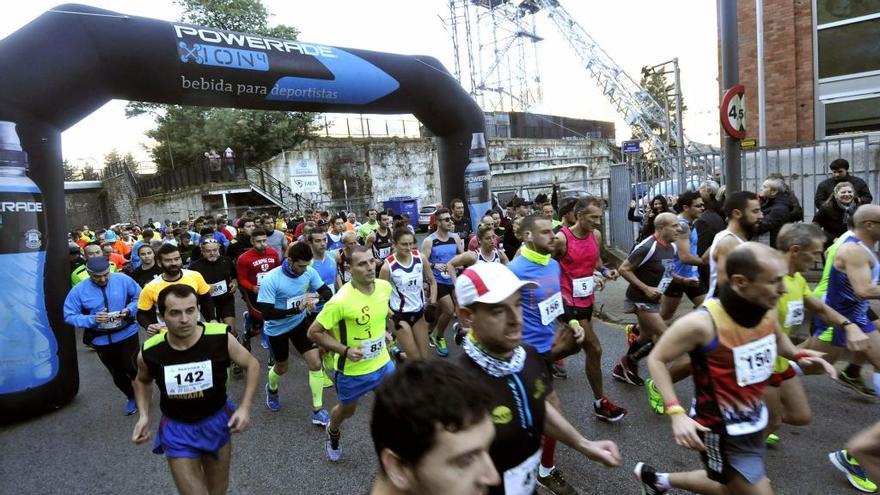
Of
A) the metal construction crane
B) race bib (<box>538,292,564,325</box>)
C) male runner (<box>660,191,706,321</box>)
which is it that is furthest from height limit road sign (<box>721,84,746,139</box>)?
the metal construction crane

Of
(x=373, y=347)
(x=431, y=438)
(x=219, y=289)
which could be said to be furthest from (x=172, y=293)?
(x=219, y=289)

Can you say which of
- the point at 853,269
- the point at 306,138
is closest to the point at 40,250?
the point at 853,269

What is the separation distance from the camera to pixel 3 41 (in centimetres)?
520

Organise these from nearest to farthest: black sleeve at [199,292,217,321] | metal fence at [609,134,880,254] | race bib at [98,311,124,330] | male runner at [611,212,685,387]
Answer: male runner at [611,212,685,387] < race bib at [98,311,124,330] < black sleeve at [199,292,217,321] < metal fence at [609,134,880,254]

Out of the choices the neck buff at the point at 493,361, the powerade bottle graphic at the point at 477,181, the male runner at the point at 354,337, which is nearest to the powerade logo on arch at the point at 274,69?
the powerade bottle graphic at the point at 477,181

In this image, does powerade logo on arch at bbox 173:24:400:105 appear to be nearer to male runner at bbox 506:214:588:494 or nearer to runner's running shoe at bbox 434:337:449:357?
runner's running shoe at bbox 434:337:449:357

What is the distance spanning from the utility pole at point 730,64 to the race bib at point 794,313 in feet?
9.39

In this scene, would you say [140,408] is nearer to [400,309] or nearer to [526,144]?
[400,309]

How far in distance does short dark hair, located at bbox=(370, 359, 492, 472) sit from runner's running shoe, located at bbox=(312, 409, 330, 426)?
3841 mm

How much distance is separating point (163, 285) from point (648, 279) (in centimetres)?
486

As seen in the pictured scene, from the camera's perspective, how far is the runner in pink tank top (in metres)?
4.57

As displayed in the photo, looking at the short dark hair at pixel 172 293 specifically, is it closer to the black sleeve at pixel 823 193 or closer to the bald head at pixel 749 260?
the bald head at pixel 749 260

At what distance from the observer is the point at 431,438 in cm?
121

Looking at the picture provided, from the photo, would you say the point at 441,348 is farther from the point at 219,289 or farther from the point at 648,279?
the point at 219,289
